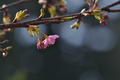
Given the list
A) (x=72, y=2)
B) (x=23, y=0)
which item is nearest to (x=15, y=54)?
(x=72, y=2)

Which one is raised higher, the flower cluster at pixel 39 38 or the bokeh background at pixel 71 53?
the flower cluster at pixel 39 38

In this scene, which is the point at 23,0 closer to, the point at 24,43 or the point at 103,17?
the point at 103,17

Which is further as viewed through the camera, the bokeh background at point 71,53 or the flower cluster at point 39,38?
the bokeh background at point 71,53

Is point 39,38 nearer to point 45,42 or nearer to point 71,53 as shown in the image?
point 45,42

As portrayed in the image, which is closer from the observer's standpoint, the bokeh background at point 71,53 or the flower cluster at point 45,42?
the flower cluster at point 45,42

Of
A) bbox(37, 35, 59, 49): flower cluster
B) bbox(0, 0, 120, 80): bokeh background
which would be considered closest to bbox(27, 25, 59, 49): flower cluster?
bbox(37, 35, 59, 49): flower cluster

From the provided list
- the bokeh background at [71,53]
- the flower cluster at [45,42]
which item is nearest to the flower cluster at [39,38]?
the flower cluster at [45,42]

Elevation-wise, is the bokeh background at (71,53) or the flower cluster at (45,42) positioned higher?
the flower cluster at (45,42)

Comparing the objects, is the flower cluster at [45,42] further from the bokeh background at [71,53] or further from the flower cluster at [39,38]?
the bokeh background at [71,53]

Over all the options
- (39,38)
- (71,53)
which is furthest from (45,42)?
(71,53)
